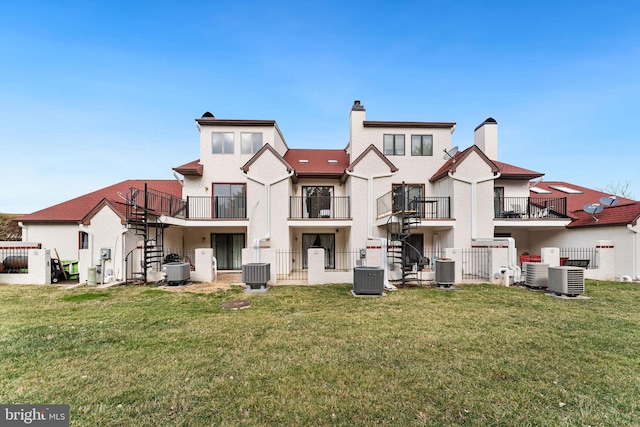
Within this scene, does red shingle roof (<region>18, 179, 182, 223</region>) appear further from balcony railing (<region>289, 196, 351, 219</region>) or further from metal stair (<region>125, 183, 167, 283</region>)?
balcony railing (<region>289, 196, 351, 219</region>)

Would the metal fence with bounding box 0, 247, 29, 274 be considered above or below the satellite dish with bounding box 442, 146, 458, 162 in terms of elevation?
below

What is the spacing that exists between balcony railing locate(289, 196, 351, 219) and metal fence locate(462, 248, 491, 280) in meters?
6.60

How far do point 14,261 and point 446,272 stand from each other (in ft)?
62.8

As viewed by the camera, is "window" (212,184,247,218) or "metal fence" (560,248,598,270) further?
"window" (212,184,247,218)

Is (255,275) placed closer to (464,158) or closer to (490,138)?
(464,158)

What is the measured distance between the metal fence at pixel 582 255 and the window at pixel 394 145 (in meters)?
10.3

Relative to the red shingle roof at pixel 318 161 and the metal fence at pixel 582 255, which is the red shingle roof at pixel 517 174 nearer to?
the metal fence at pixel 582 255

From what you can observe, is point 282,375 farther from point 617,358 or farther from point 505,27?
point 505,27

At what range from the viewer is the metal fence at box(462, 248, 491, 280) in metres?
12.5

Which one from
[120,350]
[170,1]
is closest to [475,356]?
[120,350]

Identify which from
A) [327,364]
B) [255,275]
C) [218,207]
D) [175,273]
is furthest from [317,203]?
[327,364]

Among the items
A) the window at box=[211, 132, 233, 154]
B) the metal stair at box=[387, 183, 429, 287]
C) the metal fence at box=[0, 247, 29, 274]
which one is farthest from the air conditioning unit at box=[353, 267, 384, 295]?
the metal fence at box=[0, 247, 29, 274]

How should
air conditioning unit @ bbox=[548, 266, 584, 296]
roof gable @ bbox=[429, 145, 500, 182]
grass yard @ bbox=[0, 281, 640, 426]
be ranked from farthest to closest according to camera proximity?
roof gable @ bbox=[429, 145, 500, 182] < air conditioning unit @ bbox=[548, 266, 584, 296] < grass yard @ bbox=[0, 281, 640, 426]

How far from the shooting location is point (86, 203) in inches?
658
